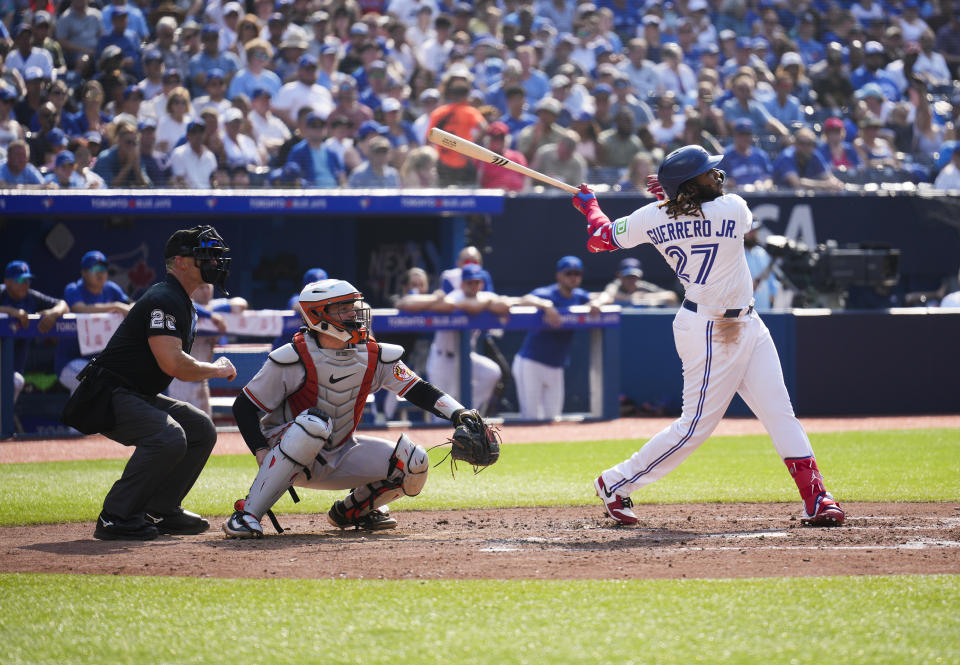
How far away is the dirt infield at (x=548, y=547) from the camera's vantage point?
201 inches

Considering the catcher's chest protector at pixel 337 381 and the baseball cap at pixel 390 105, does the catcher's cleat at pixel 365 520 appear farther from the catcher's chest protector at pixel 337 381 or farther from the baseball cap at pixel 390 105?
the baseball cap at pixel 390 105

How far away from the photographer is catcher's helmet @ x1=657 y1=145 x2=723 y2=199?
5984mm

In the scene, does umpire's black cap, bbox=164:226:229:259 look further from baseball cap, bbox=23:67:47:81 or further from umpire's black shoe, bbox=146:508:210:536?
baseball cap, bbox=23:67:47:81

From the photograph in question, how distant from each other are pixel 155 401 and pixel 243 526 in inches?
35.9

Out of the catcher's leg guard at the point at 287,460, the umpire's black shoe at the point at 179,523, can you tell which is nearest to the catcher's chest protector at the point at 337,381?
the catcher's leg guard at the point at 287,460

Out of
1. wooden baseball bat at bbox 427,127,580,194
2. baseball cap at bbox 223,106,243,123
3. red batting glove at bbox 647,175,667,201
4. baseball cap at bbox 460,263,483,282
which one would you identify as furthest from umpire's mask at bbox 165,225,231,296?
baseball cap at bbox 223,106,243,123

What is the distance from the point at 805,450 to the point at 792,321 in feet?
22.2

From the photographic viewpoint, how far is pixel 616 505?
6340mm

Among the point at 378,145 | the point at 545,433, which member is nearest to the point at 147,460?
the point at 545,433

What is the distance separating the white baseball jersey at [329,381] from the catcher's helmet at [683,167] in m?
1.57

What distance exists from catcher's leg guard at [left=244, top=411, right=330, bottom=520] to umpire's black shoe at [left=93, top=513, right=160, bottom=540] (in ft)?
1.77

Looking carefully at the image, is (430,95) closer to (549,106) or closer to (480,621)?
(549,106)

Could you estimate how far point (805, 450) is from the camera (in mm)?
6168

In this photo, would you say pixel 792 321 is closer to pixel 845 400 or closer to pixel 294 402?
pixel 845 400
